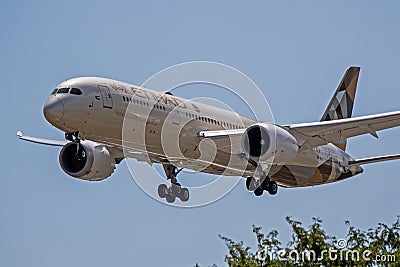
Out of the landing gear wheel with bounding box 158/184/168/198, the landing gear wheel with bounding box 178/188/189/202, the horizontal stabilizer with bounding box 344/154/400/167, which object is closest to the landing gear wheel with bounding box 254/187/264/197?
the landing gear wheel with bounding box 178/188/189/202

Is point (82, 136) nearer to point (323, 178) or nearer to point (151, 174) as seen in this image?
point (151, 174)

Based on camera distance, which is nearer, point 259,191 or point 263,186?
point 263,186

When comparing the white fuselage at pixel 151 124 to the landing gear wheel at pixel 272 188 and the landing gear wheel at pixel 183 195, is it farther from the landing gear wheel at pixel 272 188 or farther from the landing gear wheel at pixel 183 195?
the landing gear wheel at pixel 183 195

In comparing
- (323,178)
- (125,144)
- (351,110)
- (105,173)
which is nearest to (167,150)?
(125,144)

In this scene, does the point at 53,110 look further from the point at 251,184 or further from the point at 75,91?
the point at 251,184

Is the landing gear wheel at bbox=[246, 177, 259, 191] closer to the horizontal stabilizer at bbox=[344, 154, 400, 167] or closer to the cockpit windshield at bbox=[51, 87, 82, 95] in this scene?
the horizontal stabilizer at bbox=[344, 154, 400, 167]

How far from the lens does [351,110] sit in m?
60.8

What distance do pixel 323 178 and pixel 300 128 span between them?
7786 millimetres

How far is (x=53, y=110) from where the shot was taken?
42.3 m

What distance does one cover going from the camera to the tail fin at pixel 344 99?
2301 inches

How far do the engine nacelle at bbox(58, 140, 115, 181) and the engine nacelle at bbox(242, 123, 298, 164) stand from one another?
313 inches

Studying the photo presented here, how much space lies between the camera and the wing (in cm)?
4531

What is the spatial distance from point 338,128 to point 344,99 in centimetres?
1373
